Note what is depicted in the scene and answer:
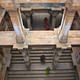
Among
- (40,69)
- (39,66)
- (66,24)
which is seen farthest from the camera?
(39,66)

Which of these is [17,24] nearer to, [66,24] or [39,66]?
[66,24]

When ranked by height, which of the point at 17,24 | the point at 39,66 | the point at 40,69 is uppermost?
the point at 17,24

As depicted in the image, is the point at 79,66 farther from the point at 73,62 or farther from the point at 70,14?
the point at 70,14

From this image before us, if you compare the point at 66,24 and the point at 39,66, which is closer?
the point at 66,24

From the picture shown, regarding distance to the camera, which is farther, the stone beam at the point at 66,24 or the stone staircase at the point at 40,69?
the stone staircase at the point at 40,69

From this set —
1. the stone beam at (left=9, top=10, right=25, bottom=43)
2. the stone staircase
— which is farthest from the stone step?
the stone beam at (left=9, top=10, right=25, bottom=43)

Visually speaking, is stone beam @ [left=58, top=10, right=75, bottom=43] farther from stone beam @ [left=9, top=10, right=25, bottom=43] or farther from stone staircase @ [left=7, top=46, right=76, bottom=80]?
stone staircase @ [left=7, top=46, right=76, bottom=80]

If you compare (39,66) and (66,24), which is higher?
(66,24)

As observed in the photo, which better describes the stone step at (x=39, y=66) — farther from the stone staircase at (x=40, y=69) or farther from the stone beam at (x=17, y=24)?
the stone beam at (x=17, y=24)

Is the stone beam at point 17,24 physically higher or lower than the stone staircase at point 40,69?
higher

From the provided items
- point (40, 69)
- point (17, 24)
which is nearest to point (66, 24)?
point (17, 24)

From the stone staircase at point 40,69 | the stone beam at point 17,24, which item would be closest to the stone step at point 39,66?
the stone staircase at point 40,69

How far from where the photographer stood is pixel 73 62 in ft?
41.7

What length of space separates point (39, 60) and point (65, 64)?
8.94 ft
